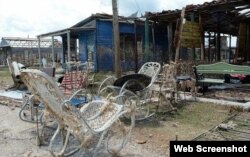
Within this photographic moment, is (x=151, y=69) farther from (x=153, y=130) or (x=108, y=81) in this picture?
(x=153, y=130)

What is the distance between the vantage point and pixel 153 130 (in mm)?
5488

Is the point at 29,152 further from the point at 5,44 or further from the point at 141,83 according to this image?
the point at 5,44

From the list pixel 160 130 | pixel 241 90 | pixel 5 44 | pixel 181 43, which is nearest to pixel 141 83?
pixel 160 130

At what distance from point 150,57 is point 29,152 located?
1101 cm

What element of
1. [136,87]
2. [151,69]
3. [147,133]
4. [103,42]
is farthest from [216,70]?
[103,42]

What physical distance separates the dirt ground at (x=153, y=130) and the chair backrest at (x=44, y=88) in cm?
113

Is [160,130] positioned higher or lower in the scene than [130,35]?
lower

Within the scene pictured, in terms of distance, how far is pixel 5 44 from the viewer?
3584cm

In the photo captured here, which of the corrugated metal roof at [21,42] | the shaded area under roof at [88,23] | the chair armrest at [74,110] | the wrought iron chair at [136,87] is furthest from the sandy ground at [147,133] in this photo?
the corrugated metal roof at [21,42]

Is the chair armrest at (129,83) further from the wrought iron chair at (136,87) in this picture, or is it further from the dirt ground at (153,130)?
the dirt ground at (153,130)

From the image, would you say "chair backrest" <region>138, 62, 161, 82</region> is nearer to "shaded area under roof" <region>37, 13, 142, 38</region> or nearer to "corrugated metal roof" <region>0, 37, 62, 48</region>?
"shaded area under roof" <region>37, 13, 142, 38</region>

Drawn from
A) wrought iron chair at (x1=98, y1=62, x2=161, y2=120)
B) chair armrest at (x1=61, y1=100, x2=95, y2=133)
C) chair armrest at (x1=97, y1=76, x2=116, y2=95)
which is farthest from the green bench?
chair armrest at (x1=61, y1=100, x2=95, y2=133)

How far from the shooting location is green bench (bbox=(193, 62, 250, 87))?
778 centimetres

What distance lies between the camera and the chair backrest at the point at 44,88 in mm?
3576
